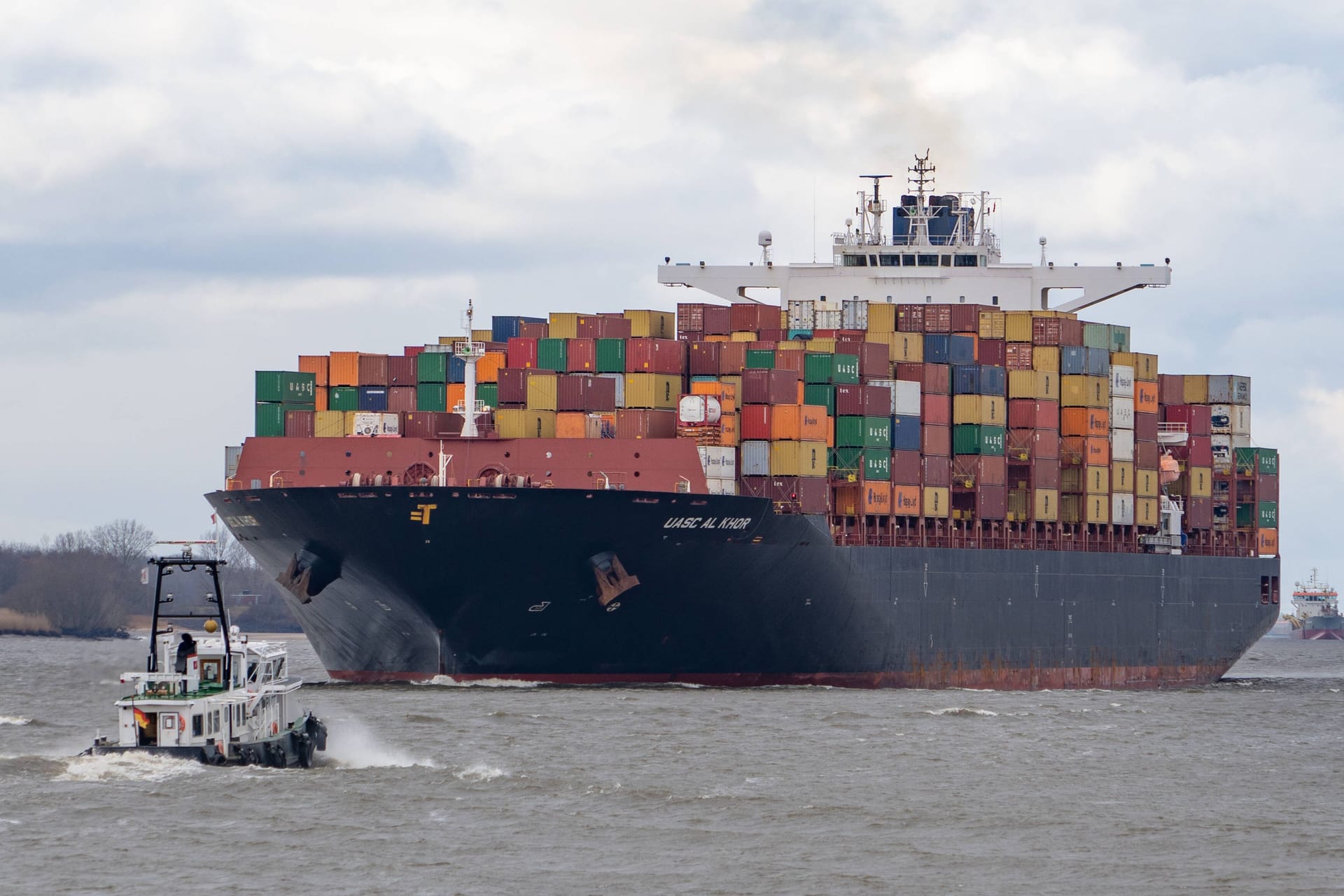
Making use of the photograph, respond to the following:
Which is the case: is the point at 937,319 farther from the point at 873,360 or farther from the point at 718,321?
the point at 718,321

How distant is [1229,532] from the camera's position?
78.6 metres

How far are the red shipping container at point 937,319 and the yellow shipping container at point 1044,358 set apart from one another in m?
3.08

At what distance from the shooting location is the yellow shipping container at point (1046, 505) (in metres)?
65.8

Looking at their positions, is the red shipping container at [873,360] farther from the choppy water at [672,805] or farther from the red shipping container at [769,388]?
the choppy water at [672,805]

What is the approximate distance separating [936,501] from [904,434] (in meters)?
2.38

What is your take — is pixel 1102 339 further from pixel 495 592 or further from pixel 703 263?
pixel 495 592

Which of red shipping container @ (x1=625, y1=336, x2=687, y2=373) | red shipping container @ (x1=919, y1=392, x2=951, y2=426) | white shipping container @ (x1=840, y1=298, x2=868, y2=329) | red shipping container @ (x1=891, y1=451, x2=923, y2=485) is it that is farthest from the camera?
white shipping container @ (x1=840, y1=298, x2=868, y2=329)

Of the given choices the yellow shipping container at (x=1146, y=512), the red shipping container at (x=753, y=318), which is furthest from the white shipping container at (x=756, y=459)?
the yellow shipping container at (x=1146, y=512)

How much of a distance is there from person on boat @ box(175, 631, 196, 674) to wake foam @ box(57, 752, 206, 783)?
71.3 inches

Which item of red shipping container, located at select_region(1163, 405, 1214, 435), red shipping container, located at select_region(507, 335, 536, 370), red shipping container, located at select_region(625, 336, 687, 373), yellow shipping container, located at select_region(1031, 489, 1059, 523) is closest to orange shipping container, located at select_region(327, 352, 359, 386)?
red shipping container, located at select_region(507, 335, 536, 370)

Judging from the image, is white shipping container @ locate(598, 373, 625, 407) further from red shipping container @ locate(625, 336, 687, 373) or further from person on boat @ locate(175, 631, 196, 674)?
person on boat @ locate(175, 631, 196, 674)

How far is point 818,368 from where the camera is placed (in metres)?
60.0

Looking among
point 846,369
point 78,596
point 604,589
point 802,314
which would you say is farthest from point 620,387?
point 78,596

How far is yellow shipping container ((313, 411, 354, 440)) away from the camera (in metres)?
58.2
